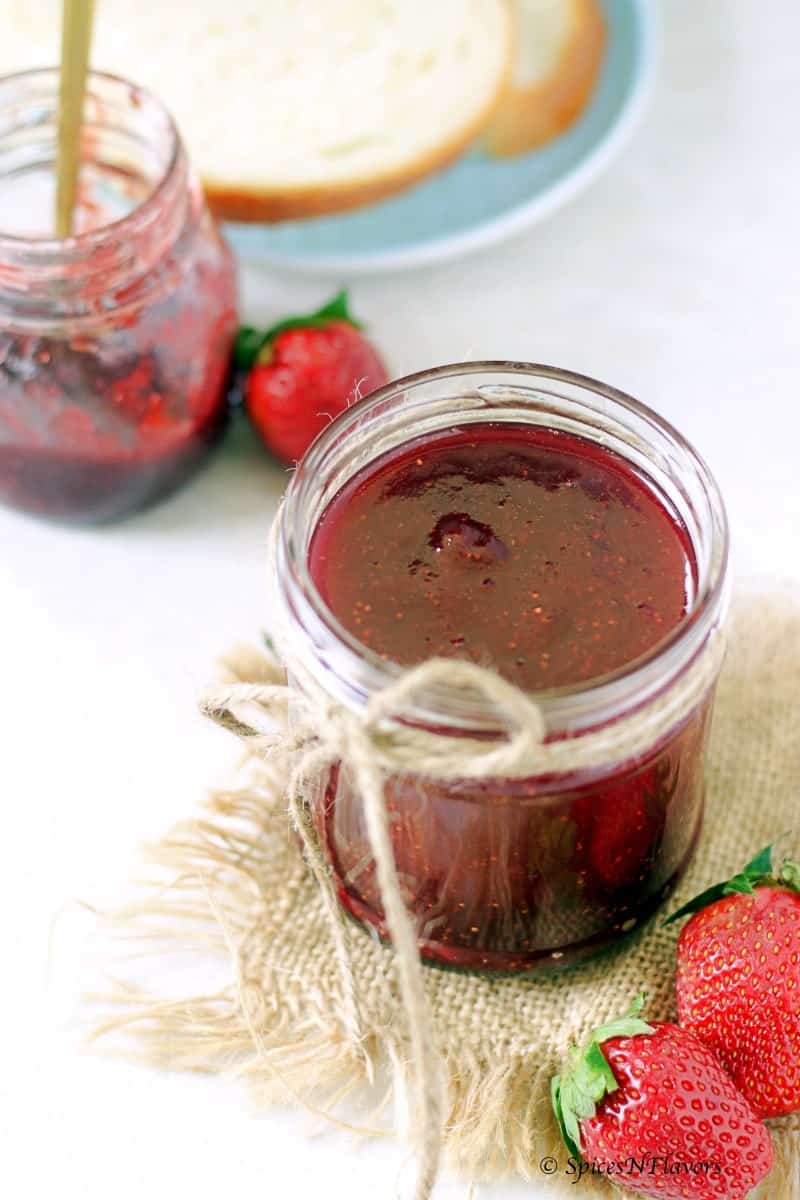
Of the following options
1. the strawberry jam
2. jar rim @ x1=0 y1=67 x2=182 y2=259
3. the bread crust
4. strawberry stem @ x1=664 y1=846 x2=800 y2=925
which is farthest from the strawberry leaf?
the bread crust

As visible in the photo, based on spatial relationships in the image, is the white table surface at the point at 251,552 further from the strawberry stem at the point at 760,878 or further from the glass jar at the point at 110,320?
the strawberry stem at the point at 760,878

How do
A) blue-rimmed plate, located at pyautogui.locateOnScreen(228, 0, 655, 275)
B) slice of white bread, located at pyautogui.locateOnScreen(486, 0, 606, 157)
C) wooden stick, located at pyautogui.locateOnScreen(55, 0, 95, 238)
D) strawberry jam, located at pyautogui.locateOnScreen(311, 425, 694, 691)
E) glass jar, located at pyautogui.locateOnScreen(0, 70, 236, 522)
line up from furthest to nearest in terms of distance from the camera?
slice of white bread, located at pyautogui.locateOnScreen(486, 0, 606, 157) < blue-rimmed plate, located at pyautogui.locateOnScreen(228, 0, 655, 275) < glass jar, located at pyautogui.locateOnScreen(0, 70, 236, 522) < wooden stick, located at pyautogui.locateOnScreen(55, 0, 95, 238) < strawberry jam, located at pyautogui.locateOnScreen(311, 425, 694, 691)

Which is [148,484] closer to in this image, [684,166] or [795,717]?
[795,717]

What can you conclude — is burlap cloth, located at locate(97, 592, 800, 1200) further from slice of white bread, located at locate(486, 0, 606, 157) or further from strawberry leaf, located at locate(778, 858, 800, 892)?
slice of white bread, located at locate(486, 0, 606, 157)

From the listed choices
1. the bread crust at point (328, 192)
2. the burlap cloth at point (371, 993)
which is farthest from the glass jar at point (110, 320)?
the burlap cloth at point (371, 993)

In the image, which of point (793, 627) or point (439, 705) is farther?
point (793, 627)

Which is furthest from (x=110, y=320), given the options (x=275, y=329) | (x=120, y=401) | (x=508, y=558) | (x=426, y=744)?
(x=426, y=744)

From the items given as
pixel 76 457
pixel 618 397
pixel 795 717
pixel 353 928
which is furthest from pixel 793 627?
pixel 76 457

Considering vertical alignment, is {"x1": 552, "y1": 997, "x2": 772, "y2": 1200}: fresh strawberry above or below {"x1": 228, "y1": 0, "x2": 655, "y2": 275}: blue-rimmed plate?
below
